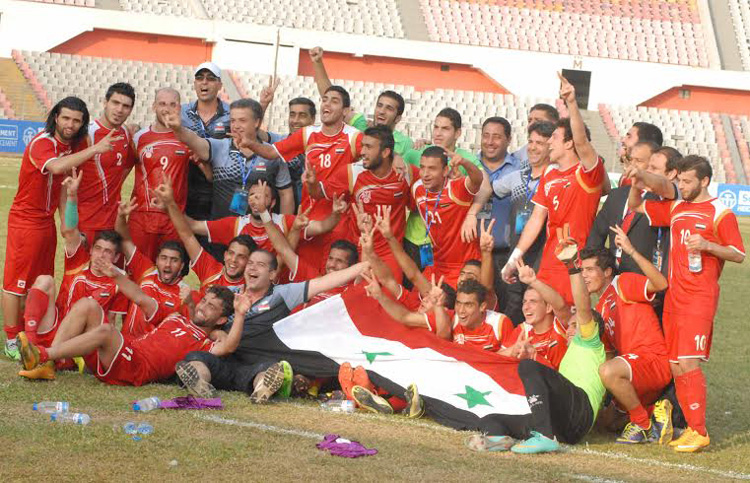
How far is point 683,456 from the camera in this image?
22.3ft

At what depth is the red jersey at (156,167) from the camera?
9.27 metres

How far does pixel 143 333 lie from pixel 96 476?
306 cm

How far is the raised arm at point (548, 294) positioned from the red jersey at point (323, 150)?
247cm

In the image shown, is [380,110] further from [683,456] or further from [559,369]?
[683,456]

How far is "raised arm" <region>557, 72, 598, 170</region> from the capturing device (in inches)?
305

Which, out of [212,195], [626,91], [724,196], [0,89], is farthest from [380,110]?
[626,91]

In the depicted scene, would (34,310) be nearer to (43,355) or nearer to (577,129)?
(43,355)

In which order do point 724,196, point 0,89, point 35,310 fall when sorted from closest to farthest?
point 35,310 < point 724,196 < point 0,89

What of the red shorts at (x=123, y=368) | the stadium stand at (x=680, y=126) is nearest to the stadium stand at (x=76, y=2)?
the stadium stand at (x=680, y=126)

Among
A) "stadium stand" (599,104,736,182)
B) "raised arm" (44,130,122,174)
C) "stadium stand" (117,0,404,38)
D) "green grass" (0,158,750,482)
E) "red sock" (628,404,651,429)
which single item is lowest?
"green grass" (0,158,750,482)

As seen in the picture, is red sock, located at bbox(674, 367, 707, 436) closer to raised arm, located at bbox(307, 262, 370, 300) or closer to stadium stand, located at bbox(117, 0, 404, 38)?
raised arm, located at bbox(307, 262, 370, 300)

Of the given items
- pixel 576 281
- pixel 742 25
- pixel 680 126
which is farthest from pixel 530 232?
pixel 742 25

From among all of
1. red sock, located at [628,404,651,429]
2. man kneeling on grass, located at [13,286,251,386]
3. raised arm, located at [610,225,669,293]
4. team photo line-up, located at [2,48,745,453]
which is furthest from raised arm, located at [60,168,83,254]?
red sock, located at [628,404,651,429]

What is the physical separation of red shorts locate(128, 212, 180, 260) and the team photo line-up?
0.07ft
